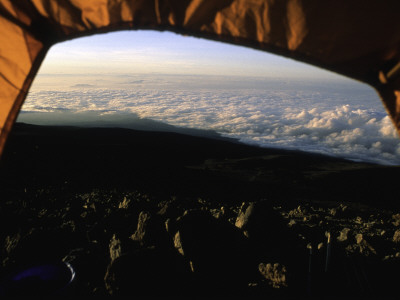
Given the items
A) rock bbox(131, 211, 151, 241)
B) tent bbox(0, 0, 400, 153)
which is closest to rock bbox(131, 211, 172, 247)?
rock bbox(131, 211, 151, 241)

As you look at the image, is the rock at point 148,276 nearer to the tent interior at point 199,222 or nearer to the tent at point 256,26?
the tent interior at point 199,222

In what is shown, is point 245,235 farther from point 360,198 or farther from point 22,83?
point 360,198

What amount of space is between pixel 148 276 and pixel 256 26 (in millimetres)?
2898

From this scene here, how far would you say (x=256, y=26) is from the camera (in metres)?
1.43

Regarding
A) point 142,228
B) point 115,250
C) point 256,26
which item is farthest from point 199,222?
point 256,26

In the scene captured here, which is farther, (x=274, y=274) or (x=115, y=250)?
(x=115, y=250)

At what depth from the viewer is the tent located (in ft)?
4.29

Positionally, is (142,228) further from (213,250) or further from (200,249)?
(213,250)

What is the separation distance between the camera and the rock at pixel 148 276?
2871 mm

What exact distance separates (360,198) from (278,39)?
1308 centimetres

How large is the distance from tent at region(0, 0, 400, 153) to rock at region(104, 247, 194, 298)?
7.86 ft

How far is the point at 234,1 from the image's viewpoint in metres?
1.39

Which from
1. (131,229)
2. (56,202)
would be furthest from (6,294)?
(56,202)

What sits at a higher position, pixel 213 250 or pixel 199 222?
pixel 199 222
